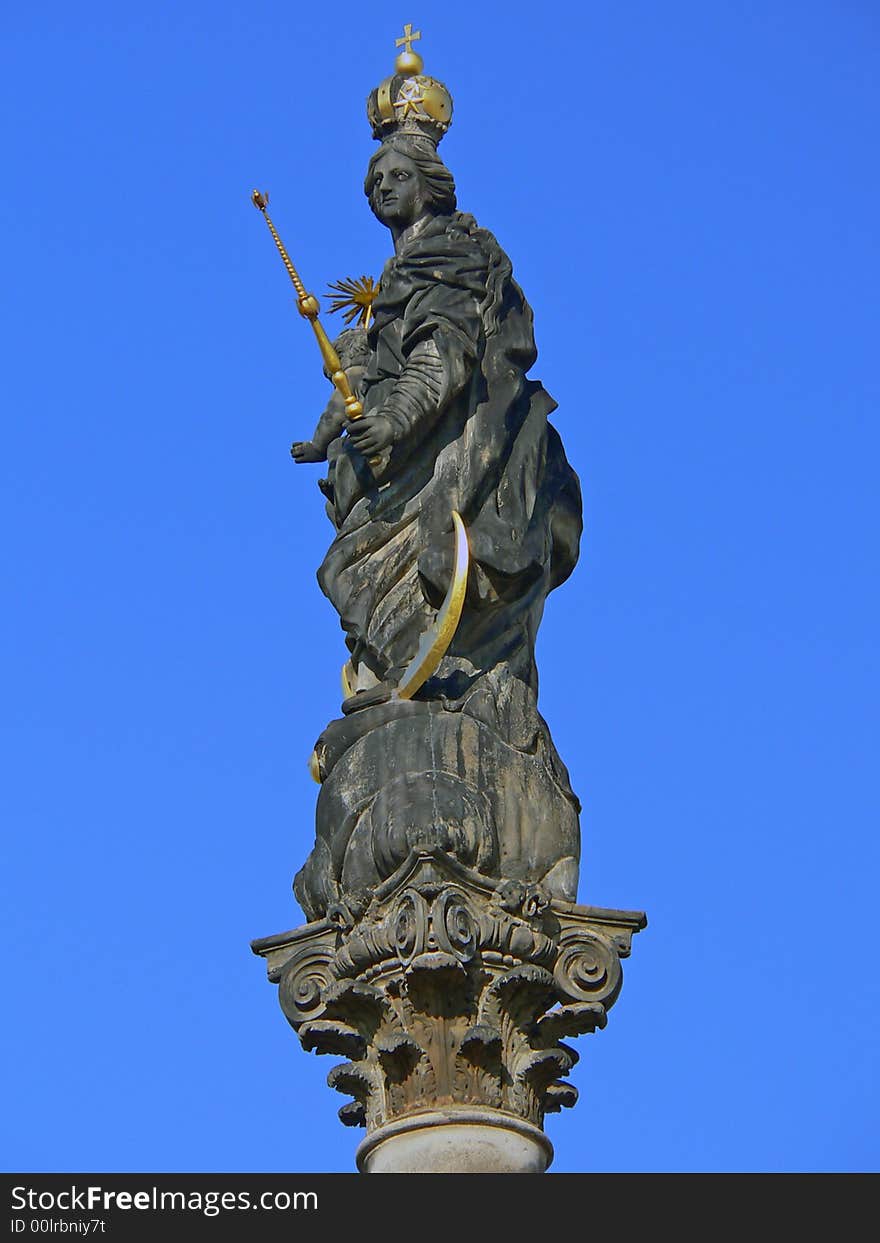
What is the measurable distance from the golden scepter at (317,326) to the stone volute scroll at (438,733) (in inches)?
0.8

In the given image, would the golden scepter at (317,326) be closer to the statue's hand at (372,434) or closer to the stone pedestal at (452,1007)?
the statue's hand at (372,434)

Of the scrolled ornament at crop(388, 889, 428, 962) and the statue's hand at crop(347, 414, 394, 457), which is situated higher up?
the statue's hand at crop(347, 414, 394, 457)

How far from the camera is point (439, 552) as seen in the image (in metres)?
20.8

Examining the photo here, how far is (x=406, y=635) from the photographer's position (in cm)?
2100

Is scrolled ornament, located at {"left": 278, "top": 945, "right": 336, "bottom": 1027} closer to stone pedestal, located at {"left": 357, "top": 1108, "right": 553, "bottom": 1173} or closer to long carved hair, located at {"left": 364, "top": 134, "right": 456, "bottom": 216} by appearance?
stone pedestal, located at {"left": 357, "top": 1108, "right": 553, "bottom": 1173}

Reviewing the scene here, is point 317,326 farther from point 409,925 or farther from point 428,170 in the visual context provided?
point 409,925

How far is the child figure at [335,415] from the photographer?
2225cm

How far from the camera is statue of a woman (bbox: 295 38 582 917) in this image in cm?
1983

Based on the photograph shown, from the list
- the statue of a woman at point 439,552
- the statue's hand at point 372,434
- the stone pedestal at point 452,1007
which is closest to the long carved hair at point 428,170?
Result: the statue of a woman at point 439,552

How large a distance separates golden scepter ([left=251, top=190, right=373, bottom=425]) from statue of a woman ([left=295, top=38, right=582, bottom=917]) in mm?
159

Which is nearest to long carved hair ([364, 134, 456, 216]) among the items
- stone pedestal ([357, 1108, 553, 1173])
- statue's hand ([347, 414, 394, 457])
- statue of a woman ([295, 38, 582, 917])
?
statue of a woman ([295, 38, 582, 917])
